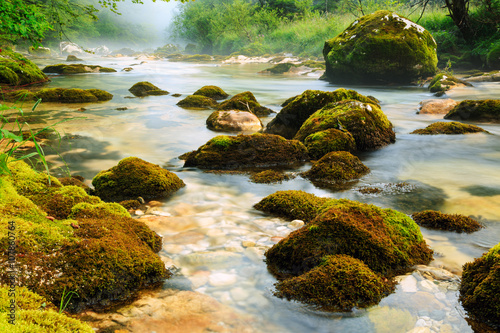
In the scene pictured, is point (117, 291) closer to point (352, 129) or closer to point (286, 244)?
point (286, 244)

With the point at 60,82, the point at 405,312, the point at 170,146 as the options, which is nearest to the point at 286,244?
the point at 405,312

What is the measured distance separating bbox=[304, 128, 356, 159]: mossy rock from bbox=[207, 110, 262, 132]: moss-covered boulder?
9.07ft

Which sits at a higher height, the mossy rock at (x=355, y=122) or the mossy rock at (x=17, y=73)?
the mossy rock at (x=17, y=73)

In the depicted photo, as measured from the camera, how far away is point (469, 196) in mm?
5566

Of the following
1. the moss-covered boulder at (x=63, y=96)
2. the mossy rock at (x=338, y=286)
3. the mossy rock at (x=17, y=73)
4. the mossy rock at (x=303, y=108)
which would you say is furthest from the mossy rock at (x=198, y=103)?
the mossy rock at (x=338, y=286)

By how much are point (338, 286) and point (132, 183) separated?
11.6 feet

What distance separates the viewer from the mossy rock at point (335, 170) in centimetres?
609

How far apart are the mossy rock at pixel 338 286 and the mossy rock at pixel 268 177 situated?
10.7 ft

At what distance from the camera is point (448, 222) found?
4.26 m

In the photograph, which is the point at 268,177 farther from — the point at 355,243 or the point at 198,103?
the point at 198,103

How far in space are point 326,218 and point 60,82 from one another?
21.0 m

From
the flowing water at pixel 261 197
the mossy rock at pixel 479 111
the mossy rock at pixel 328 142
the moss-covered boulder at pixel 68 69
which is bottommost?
the flowing water at pixel 261 197

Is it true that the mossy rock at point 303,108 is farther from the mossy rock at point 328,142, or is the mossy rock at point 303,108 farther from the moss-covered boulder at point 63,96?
the moss-covered boulder at point 63,96

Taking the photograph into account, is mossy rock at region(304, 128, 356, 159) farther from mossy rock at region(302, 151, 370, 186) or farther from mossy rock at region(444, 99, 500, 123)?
mossy rock at region(444, 99, 500, 123)
